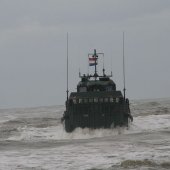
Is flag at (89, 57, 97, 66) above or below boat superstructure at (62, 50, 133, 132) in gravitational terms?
above

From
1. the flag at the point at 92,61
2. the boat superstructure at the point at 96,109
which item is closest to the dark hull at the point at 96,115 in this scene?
the boat superstructure at the point at 96,109

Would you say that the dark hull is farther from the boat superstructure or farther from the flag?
the flag

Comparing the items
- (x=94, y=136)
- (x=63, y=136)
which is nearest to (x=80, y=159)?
(x=94, y=136)

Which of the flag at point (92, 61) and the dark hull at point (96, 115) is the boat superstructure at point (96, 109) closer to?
the dark hull at point (96, 115)

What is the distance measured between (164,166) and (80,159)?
350 centimetres

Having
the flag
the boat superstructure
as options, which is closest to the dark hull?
the boat superstructure

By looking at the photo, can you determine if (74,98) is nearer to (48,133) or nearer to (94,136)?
(94,136)

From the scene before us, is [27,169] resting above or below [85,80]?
below

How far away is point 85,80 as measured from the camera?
3431 cm

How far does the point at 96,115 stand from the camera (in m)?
30.0

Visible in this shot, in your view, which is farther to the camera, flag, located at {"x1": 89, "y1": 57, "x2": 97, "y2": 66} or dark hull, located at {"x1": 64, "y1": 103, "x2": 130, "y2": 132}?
flag, located at {"x1": 89, "y1": 57, "x2": 97, "y2": 66}

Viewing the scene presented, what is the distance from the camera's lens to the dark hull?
1175 inches

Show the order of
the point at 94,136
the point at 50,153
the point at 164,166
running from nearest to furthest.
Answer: the point at 164,166 → the point at 50,153 → the point at 94,136

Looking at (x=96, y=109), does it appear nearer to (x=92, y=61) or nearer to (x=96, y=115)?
(x=96, y=115)
